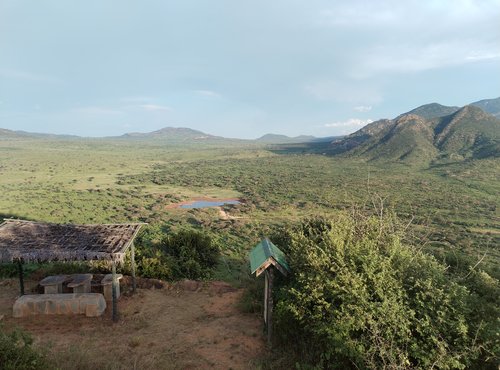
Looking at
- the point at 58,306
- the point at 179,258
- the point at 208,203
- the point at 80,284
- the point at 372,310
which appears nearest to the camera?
the point at 372,310

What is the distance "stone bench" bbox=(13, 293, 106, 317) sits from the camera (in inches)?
362

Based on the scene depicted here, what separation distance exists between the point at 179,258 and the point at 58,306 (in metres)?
5.00

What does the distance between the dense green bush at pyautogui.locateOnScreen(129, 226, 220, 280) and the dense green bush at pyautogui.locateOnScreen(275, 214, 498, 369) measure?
19.2 ft

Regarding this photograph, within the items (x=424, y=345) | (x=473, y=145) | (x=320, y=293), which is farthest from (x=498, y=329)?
(x=473, y=145)

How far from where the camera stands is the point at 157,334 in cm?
858

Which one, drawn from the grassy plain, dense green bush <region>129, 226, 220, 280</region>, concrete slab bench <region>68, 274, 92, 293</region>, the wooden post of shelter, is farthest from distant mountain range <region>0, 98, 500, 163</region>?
concrete slab bench <region>68, 274, 92, 293</region>

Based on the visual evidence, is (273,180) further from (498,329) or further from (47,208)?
Answer: (498,329)

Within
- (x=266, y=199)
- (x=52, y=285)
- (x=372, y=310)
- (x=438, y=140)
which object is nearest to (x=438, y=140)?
(x=438, y=140)

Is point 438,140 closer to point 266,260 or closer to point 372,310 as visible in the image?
point 266,260

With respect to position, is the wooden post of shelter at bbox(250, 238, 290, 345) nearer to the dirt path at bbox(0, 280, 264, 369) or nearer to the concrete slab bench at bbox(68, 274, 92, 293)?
the dirt path at bbox(0, 280, 264, 369)

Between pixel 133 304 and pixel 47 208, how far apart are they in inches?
947

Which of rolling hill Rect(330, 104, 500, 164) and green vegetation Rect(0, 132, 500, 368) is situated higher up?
rolling hill Rect(330, 104, 500, 164)

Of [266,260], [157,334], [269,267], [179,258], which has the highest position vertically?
[266,260]

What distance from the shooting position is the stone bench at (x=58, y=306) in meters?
9.19
